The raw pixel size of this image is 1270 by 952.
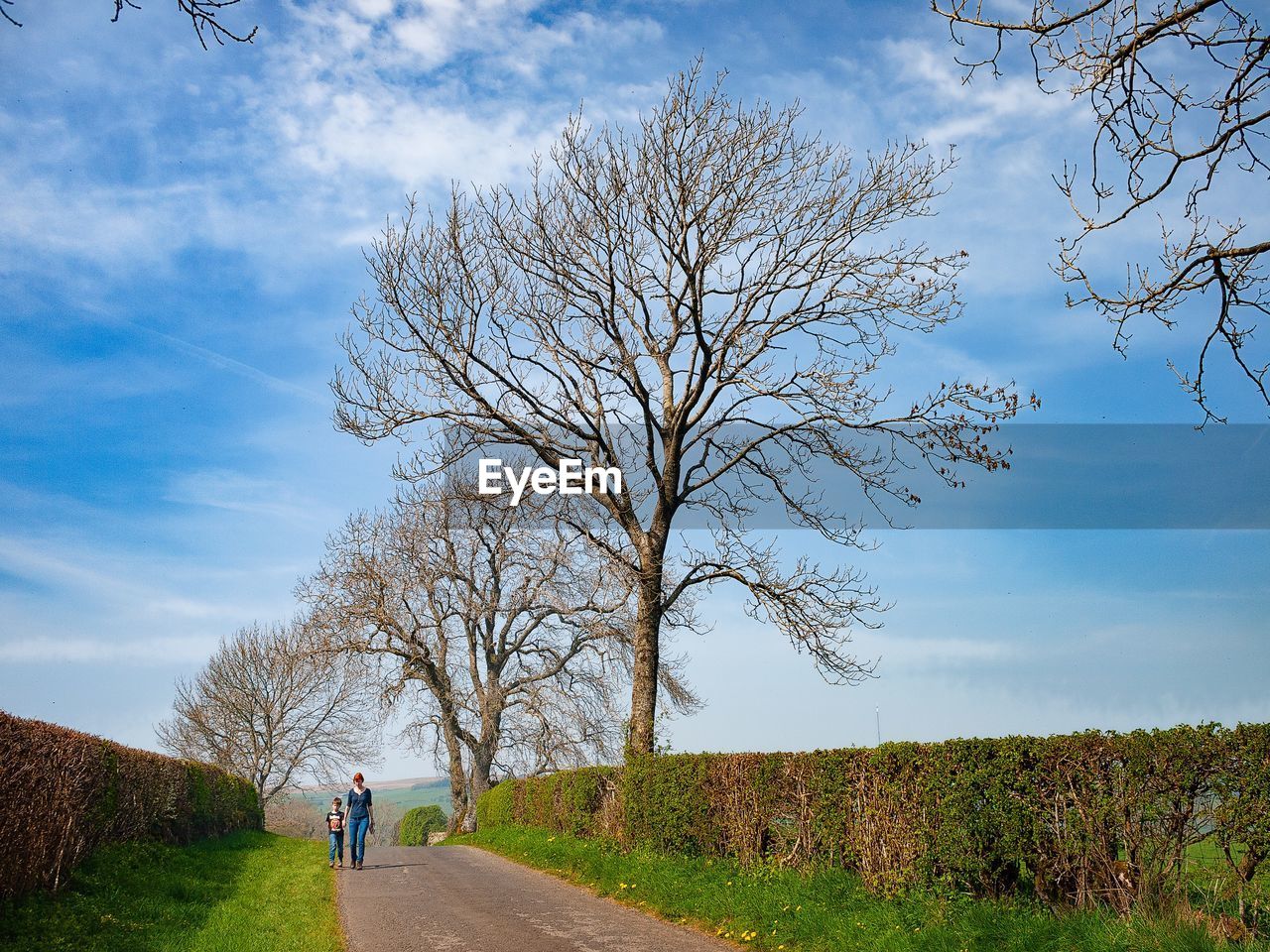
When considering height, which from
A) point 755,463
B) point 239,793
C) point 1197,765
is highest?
point 755,463

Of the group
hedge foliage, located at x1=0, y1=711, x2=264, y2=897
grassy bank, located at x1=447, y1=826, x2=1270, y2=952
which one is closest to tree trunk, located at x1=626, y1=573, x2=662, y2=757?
grassy bank, located at x1=447, y1=826, x2=1270, y2=952

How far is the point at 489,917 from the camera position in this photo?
35.7 feet

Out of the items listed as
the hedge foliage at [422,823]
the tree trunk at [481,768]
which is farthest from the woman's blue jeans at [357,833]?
the hedge foliage at [422,823]

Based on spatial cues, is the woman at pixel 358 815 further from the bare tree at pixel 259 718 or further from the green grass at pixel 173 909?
the bare tree at pixel 259 718

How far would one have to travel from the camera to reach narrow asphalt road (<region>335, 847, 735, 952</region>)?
9.12 metres

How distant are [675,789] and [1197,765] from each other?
24.6ft

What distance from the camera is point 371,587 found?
1177 inches

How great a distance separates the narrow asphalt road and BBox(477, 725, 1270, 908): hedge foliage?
172cm

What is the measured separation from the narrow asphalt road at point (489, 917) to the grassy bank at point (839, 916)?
15.2 inches

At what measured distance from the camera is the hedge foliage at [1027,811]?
6.59 m

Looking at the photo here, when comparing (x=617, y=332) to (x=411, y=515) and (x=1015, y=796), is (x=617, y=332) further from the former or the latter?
(x=411, y=515)

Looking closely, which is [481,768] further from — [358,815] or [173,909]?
[173,909]

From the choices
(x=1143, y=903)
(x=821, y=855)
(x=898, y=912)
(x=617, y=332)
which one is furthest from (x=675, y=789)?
(x=617, y=332)

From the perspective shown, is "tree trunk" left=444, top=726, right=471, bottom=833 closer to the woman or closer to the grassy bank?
the woman
